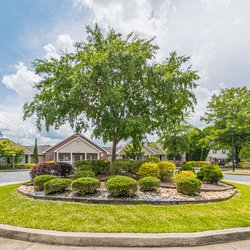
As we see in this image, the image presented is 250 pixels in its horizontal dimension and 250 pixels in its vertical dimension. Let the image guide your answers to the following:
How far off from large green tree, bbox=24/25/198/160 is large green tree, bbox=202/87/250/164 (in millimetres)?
22206

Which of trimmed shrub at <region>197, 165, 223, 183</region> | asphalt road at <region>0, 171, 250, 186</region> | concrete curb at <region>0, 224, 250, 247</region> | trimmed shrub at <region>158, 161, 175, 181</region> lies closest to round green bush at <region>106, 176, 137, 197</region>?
concrete curb at <region>0, 224, 250, 247</region>

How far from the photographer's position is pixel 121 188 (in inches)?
260

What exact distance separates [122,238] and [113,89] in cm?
739

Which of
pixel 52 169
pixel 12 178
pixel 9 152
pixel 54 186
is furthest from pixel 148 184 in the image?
pixel 9 152

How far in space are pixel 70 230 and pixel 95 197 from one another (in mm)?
2340

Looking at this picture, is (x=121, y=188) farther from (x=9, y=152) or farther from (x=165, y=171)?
(x=9, y=152)

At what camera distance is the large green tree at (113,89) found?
405 inches

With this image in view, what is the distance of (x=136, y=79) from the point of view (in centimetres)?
1209

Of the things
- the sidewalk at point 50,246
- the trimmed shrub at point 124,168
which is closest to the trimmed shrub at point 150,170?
the trimmed shrub at point 124,168

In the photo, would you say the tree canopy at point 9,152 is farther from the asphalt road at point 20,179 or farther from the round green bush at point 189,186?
the round green bush at point 189,186

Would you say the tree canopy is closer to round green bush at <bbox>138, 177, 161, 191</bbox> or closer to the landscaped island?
the landscaped island

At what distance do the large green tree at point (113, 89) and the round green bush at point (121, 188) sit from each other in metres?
3.68

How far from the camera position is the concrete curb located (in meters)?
4.08

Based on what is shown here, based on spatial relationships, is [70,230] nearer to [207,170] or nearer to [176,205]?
[176,205]
